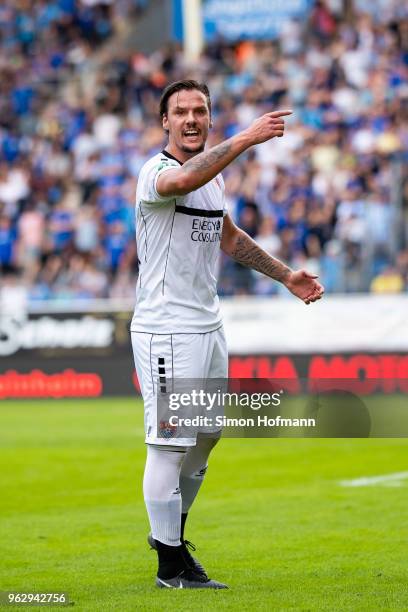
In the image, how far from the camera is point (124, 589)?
6250 mm

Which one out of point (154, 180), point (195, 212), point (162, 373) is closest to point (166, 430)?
point (162, 373)

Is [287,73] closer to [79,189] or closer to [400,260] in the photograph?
[79,189]

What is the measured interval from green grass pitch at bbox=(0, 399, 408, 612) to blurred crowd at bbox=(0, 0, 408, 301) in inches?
201

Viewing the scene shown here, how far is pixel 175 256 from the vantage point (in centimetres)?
620

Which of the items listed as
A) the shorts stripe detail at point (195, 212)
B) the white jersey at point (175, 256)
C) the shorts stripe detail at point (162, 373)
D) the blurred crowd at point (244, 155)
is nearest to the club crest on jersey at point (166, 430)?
the shorts stripe detail at point (162, 373)

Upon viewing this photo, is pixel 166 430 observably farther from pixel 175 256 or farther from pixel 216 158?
pixel 216 158

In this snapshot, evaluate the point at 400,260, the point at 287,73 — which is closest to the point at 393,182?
the point at 400,260

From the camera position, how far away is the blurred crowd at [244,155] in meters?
18.7

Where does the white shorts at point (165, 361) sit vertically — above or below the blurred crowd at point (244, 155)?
below

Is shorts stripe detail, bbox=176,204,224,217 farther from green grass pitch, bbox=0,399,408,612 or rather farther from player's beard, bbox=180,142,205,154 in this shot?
green grass pitch, bbox=0,399,408,612

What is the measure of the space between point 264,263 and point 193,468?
3.86ft

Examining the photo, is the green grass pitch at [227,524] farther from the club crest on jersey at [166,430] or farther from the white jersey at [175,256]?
the white jersey at [175,256]

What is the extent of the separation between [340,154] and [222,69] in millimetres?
4715

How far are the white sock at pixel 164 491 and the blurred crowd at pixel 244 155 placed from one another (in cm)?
1207
